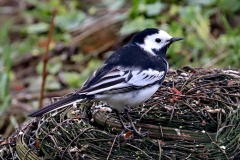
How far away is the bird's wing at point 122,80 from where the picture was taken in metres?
2.58

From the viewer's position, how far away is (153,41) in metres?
3.15

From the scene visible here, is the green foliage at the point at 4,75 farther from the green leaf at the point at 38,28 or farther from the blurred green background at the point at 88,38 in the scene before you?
the green leaf at the point at 38,28

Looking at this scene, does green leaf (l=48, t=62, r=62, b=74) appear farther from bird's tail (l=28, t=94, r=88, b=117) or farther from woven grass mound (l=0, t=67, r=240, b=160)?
bird's tail (l=28, t=94, r=88, b=117)

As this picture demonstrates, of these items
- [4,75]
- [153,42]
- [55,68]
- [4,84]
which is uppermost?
[153,42]

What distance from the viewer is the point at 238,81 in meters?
2.95

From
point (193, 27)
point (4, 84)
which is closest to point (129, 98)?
point (4, 84)

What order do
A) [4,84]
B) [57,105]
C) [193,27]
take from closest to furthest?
[57,105] < [4,84] < [193,27]

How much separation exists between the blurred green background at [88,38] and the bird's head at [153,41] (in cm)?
195

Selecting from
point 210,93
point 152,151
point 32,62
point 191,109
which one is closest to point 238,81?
point 210,93

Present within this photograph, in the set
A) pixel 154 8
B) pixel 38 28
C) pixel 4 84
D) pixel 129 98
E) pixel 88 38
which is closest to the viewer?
pixel 129 98

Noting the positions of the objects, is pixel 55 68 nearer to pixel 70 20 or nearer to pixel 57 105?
pixel 70 20

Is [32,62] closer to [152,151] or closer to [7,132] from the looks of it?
[7,132]

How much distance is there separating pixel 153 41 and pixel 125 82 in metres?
0.64

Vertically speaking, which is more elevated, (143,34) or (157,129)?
(143,34)
